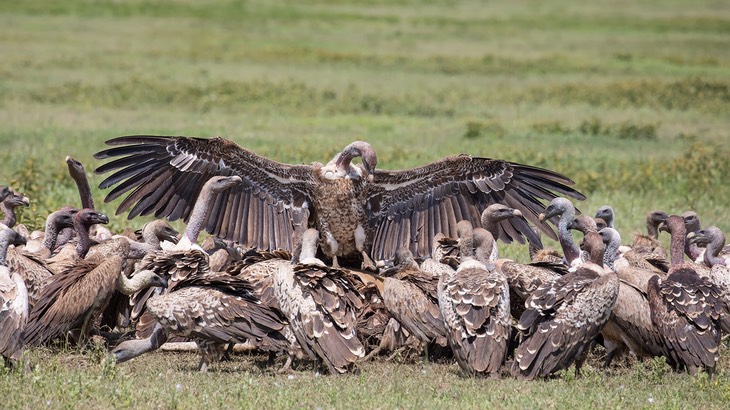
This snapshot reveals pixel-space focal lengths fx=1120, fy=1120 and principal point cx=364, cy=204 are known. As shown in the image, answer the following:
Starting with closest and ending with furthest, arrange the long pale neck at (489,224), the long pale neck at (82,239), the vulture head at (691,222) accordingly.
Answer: the long pale neck at (82,239) < the long pale neck at (489,224) < the vulture head at (691,222)

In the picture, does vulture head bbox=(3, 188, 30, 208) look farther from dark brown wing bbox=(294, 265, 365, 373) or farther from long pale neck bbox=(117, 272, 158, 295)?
dark brown wing bbox=(294, 265, 365, 373)

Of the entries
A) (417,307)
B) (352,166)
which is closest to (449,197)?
(352,166)

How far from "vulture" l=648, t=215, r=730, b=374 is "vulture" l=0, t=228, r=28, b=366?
433cm

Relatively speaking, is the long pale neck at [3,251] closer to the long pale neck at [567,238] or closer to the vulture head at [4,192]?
the vulture head at [4,192]

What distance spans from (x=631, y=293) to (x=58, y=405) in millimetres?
4153

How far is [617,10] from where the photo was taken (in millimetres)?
53500

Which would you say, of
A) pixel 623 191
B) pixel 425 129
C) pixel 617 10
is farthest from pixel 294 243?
pixel 617 10

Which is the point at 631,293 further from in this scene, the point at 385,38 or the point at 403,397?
the point at 385,38

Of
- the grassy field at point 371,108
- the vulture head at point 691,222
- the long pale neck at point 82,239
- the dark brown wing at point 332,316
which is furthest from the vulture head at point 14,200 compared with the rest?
the vulture head at point 691,222

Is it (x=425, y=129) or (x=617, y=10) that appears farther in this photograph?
(x=617, y=10)

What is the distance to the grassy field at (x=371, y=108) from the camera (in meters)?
7.08

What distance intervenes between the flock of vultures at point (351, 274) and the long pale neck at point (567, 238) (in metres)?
0.02

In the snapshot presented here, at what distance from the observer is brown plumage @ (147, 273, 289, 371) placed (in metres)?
7.67

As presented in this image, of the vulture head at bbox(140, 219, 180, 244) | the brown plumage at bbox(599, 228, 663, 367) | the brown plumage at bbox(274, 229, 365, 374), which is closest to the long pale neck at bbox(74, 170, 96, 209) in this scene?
the vulture head at bbox(140, 219, 180, 244)
